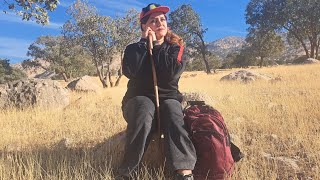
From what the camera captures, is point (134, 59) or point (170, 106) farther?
point (134, 59)

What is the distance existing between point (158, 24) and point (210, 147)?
169cm

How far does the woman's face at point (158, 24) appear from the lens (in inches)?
189

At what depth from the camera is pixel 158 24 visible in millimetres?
4805

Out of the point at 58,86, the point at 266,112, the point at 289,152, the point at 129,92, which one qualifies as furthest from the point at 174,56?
the point at 58,86

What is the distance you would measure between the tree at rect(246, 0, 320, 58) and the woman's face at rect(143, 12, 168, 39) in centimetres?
3604

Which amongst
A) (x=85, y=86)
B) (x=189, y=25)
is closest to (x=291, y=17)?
(x=189, y=25)

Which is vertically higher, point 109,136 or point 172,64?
point 172,64

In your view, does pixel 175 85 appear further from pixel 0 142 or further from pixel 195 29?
pixel 195 29

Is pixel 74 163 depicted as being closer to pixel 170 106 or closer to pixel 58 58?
pixel 170 106

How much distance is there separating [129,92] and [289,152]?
236 centimetres

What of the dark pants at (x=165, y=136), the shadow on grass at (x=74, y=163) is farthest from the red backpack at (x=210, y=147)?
the shadow on grass at (x=74, y=163)

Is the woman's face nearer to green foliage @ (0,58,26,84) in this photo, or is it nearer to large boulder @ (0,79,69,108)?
large boulder @ (0,79,69,108)

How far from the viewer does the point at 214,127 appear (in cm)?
427

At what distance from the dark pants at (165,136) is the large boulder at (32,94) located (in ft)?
25.8
